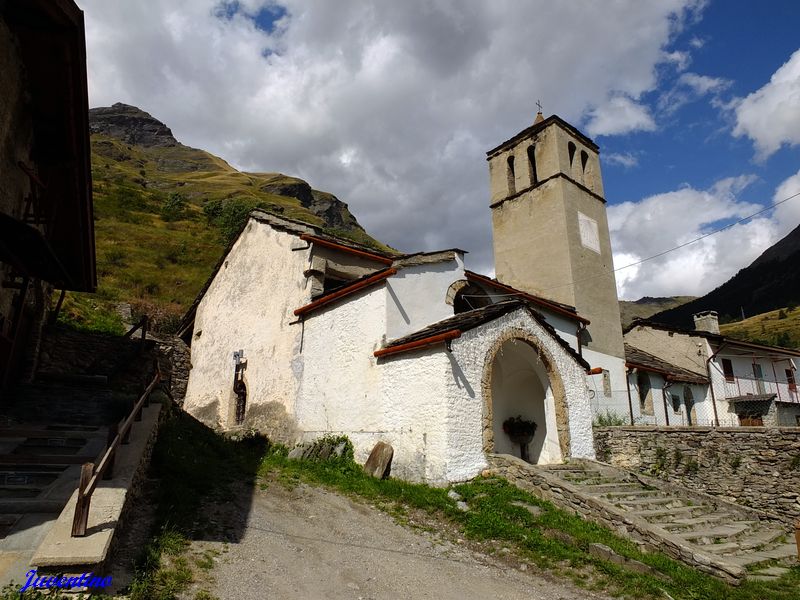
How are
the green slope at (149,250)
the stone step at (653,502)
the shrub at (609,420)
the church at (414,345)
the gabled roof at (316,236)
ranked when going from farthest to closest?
the green slope at (149,250), the shrub at (609,420), the gabled roof at (316,236), the church at (414,345), the stone step at (653,502)

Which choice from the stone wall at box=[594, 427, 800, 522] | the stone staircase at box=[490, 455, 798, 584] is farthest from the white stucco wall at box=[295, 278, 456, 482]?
the stone wall at box=[594, 427, 800, 522]

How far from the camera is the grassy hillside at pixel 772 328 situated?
5359 cm

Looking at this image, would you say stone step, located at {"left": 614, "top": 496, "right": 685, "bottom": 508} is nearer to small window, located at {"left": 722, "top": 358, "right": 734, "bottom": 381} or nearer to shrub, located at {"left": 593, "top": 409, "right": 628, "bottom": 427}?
shrub, located at {"left": 593, "top": 409, "right": 628, "bottom": 427}

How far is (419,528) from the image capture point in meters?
7.96

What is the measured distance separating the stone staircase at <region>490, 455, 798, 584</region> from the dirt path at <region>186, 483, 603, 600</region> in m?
2.36

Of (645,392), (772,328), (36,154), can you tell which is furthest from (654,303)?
(36,154)

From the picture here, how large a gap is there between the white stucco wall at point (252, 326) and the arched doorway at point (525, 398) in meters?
5.32

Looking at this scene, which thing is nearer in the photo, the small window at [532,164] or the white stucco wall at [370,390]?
the white stucco wall at [370,390]

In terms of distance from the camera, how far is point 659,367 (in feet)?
72.5

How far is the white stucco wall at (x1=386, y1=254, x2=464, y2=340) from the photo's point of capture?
1138cm

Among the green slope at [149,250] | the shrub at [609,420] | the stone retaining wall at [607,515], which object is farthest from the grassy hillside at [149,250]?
the shrub at [609,420]

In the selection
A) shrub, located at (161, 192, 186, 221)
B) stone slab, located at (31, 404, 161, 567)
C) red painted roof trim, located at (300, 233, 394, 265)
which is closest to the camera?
stone slab, located at (31, 404, 161, 567)

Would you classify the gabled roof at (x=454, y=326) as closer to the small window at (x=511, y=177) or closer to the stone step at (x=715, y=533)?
the stone step at (x=715, y=533)

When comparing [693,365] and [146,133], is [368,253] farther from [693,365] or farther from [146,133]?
[146,133]
